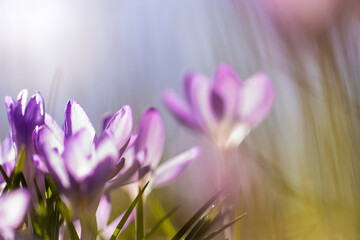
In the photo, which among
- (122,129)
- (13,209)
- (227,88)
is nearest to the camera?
(13,209)

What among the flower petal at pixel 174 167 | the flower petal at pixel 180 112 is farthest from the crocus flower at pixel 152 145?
the flower petal at pixel 180 112

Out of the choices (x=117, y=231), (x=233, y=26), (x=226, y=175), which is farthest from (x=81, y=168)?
(x=233, y=26)

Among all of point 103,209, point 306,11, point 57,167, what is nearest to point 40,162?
point 57,167

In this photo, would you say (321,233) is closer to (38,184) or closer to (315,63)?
(315,63)

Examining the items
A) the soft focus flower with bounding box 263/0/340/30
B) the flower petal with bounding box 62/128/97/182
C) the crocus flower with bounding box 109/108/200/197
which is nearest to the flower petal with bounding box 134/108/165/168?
the crocus flower with bounding box 109/108/200/197

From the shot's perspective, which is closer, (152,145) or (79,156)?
(79,156)

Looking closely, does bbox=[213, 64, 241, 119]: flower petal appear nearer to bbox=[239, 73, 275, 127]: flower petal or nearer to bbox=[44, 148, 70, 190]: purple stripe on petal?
bbox=[239, 73, 275, 127]: flower petal

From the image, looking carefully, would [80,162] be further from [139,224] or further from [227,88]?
[227,88]
